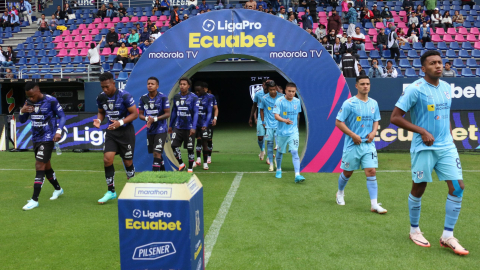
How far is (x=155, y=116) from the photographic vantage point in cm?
846

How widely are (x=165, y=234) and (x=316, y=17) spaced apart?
19529 mm

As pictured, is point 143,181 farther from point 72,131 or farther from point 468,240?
point 72,131

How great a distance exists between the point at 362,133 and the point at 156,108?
4020mm

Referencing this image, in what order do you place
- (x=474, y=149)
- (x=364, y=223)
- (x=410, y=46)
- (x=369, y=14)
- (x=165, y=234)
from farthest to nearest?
(x=369, y=14) → (x=410, y=46) → (x=474, y=149) → (x=364, y=223) → (x=165, y=234)

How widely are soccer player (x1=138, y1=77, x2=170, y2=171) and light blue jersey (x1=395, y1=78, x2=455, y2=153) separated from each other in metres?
4.82

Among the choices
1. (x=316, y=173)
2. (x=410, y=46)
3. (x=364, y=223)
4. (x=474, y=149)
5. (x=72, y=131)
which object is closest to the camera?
(x=364, y=223)

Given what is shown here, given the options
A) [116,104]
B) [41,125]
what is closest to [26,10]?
[41,125]

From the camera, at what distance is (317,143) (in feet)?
32.6

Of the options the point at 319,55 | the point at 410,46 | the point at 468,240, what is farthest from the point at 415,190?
the point at 410,46

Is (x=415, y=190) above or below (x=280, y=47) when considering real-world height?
below

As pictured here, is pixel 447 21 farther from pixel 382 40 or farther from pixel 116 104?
pixel 116 104

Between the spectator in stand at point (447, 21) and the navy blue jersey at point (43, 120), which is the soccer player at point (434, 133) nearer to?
the navy blue jersey at point (43, 120)

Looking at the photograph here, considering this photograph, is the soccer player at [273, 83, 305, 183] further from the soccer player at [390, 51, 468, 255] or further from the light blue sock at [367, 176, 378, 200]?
the soccer player at [390, 51, 468, 255]

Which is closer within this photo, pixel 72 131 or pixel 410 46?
pixel 72 131
